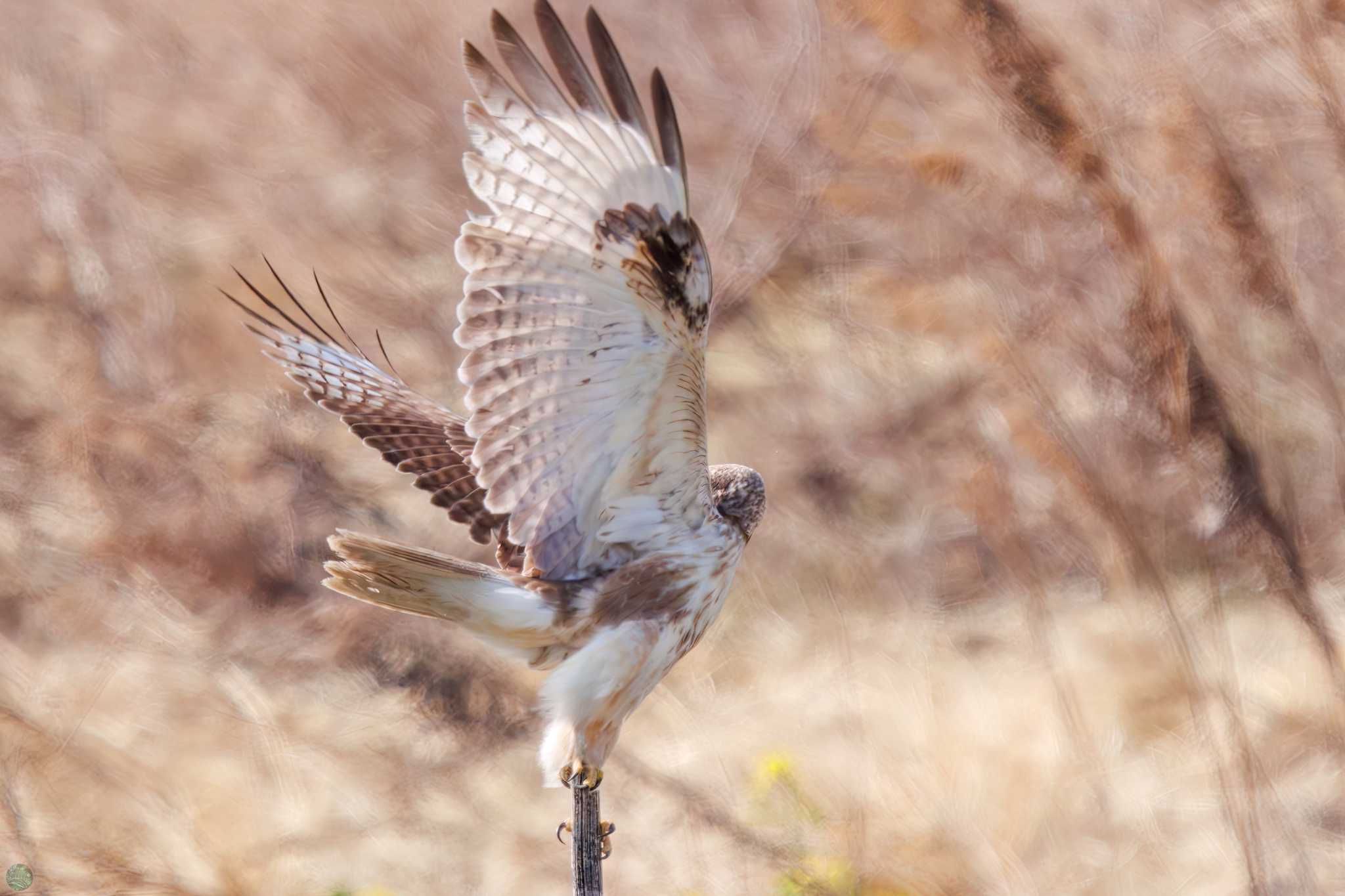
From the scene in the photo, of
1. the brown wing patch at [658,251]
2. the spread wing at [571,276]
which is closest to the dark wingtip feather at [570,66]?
the spread wing at [571,276]

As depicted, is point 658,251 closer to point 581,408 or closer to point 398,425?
point 581,408

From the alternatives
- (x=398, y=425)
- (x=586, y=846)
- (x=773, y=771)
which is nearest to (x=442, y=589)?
(x=586, y=846)

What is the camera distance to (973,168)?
143 inches

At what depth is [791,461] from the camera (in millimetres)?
4039

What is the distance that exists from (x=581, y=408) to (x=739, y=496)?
459mm

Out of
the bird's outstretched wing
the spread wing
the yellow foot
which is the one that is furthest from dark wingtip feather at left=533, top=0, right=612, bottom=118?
the yellow foot

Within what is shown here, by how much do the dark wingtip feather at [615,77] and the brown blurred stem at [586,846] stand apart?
3.18 feet

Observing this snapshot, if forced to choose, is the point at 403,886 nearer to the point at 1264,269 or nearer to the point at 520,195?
the point at 520,195

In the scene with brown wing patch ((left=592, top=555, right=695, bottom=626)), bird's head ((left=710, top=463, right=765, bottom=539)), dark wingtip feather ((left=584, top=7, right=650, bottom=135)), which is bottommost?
brown wing patch ((left=592, top=555, right=695, bottom=626))

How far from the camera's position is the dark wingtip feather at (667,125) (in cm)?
133

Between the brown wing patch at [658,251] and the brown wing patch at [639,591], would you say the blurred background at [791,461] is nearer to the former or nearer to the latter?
the brown wing patch at [639,591]

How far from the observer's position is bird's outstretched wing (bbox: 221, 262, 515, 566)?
206 centimetres

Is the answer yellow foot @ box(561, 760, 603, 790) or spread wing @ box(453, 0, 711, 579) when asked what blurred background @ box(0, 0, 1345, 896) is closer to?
yellow foot @ box(561, 760, 603, 790)

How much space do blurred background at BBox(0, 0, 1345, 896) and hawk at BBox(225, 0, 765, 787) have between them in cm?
180
